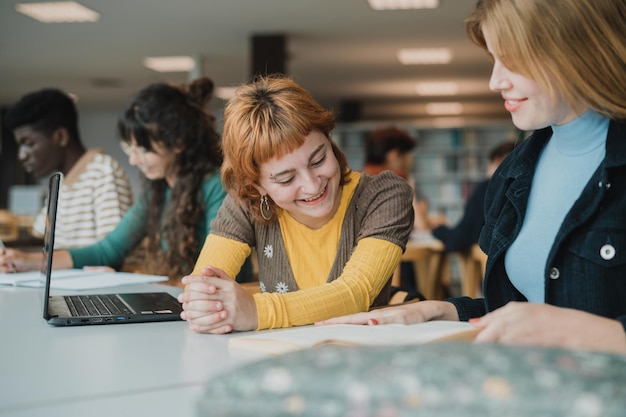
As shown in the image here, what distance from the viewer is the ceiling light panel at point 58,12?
21.7ft

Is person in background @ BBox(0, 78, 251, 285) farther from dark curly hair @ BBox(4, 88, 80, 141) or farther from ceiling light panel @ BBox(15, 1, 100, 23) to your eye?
ceiling light panel @ BBox(15, 1, 100, 23)

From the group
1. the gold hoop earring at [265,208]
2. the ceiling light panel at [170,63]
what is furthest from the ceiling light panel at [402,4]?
the gold hoop earring at [265,208]

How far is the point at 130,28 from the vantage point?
7.55 metres

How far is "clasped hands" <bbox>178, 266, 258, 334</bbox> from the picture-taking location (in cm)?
126

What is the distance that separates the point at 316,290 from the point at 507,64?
1.92 ft

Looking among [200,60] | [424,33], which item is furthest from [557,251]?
[200,60]

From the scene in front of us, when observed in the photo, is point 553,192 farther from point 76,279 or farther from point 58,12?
point 58,12

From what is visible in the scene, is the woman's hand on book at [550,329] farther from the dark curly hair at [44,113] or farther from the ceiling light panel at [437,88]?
the ceiling light panel at [437,88]

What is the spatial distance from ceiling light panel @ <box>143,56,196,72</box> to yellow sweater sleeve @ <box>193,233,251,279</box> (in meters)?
7.67

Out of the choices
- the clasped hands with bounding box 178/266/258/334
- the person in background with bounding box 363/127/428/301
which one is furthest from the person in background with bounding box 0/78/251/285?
the person in background with bounding box 363/127/428/301

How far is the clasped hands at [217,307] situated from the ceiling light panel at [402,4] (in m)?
5.52

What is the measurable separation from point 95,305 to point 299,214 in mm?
520

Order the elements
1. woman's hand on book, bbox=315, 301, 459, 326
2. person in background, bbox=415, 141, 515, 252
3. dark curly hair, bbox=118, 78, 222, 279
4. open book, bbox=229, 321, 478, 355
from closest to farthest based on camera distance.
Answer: open book, bbox=229, 321, 478, 355 < woman's hand on book, bbox=315, 301, 459, 326 < dark curly hair, bbox=118, 78, 222, 279 < person in background, bbox=415, 141, 515, 252

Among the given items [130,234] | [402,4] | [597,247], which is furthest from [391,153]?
[597,247]
